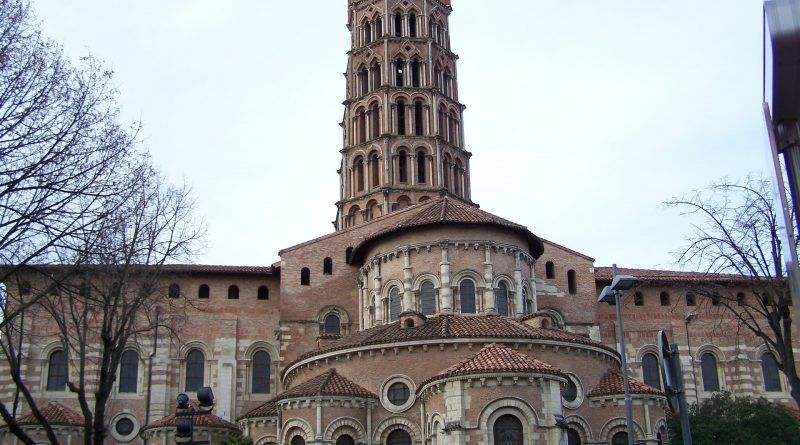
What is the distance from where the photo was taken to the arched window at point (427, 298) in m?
37.4

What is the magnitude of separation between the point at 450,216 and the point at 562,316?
34.5 feet

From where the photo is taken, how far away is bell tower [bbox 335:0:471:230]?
54469mm

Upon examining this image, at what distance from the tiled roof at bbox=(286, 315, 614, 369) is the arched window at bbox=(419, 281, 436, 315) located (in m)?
1.77

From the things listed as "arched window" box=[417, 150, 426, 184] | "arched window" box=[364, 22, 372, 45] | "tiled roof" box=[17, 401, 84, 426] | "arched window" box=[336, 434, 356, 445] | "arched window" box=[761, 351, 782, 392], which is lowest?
"arched window" box=[336, 434, 356, 445]

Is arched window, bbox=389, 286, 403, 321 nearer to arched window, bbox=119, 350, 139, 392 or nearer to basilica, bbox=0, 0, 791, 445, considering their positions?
basilica, bbox=0, 0, 791, 445

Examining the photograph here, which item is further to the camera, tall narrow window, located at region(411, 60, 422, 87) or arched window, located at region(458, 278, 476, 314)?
tall narrow window, located at region(411, 60, 422, 87)

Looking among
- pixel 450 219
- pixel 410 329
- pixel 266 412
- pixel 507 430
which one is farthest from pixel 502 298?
pixel 266 412

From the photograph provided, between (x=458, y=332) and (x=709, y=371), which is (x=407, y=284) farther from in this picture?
(x=709, y=371)

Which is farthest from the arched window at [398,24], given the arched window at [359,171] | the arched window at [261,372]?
the arched window at [261,372]

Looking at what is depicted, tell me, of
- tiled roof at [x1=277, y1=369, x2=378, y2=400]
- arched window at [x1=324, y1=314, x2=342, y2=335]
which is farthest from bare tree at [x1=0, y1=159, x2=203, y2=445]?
arched window at [x1=324, y1=314, x2=342, y2=335]

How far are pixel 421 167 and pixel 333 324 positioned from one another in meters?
14.7

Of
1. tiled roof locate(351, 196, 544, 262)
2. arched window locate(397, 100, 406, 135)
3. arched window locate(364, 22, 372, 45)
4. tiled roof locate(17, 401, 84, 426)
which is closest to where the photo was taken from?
tiled roof locate(351, 196, 544, 262)

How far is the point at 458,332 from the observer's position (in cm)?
3247

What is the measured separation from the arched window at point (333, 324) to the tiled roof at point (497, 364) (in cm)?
1431
